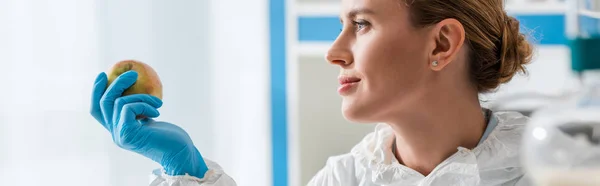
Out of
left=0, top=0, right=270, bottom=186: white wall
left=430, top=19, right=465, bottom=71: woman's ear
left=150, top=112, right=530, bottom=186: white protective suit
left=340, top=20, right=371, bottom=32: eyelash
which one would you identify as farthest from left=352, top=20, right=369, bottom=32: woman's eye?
left=0, top=0, right=270, bottom=186: white wall

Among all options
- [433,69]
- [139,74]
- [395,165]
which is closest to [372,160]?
[395,165]

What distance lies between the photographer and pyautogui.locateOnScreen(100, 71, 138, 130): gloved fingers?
143 cm

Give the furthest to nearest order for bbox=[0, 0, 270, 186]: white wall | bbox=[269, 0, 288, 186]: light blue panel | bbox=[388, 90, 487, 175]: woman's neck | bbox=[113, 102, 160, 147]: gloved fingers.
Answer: bbox=[269, 0, 288, 186]: light blue panel < bbox=[0, 0, 270, 186]: white wall < bbox=[388, 90, 487, 175]: woman's neck < bbox=[113, 102, 160, 147]: gloved fingers

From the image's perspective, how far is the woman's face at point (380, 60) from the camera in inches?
57.6

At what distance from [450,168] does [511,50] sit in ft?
0.89

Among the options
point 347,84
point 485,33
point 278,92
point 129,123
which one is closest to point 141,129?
point 129,123

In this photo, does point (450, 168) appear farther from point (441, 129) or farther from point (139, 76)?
point (139, 76)

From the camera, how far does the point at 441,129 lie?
1.53 meters

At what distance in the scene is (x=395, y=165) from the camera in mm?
1548

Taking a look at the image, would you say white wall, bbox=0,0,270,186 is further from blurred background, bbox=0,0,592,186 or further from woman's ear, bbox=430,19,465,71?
woman's ear, bbox=430,19,465,71

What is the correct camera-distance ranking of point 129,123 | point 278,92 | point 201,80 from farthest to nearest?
point 278,92 < point 201,80 < point 129,123

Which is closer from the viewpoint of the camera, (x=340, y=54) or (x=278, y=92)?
(x=340, y=54)

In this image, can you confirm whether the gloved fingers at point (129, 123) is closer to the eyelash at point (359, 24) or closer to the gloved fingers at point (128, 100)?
the gloved fingers at point (128, 100)

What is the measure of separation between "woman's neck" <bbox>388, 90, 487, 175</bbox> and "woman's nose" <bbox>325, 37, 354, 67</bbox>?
0.15 metres
